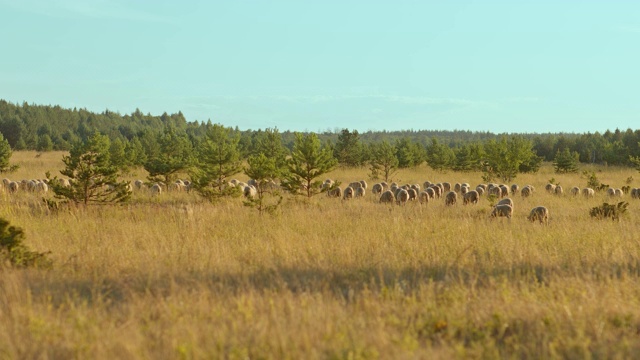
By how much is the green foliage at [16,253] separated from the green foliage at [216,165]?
9.31 metres

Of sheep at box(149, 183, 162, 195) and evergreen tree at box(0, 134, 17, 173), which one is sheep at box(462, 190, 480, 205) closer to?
sheep at box(149, 183, 162, 195)

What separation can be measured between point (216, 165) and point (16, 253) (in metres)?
10.8

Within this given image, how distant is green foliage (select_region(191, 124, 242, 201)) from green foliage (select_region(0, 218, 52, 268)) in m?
9.31

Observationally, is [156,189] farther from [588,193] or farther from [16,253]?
[588,193]

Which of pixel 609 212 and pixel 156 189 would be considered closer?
pixel 609 212

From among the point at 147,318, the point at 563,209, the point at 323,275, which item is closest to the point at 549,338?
the point at 323,275

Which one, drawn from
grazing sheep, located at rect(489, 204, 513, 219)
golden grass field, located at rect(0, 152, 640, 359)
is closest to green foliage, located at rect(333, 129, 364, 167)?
grazing sheep, located at rect(489, 204, 513, 219)

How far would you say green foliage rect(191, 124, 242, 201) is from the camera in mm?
17391

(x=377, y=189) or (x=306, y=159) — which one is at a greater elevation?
(x=306, y=159)

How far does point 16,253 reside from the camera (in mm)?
7562

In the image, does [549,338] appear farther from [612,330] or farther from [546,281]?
[546,281]

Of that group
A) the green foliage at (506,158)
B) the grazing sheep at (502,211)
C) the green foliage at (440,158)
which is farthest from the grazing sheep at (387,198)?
the green foliage at (440,158)

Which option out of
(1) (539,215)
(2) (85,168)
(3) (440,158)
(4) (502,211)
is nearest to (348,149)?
(3) (440,158)

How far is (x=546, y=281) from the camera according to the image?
21.5 ft
